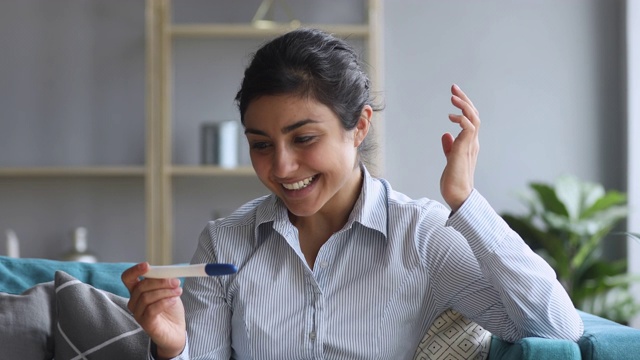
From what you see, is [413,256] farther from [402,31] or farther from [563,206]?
[402,31]

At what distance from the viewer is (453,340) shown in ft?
5.97

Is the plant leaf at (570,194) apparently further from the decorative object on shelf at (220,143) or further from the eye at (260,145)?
the eye at (260,145)

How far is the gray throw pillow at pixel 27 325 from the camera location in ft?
6.29

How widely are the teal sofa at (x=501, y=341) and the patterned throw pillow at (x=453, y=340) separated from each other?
0.09 ft

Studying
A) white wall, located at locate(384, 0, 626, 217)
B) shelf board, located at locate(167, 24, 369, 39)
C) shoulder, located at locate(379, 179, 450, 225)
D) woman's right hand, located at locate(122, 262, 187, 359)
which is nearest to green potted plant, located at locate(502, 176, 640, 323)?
white wall, located at locate(384, 0, 626, 217)

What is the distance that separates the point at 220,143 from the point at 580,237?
160 centimetres

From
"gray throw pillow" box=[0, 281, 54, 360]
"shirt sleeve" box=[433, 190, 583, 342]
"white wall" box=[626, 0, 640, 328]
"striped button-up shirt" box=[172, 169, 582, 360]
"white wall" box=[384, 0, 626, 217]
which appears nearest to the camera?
"shirt sleeve" box=[433, 190, 583, 342]

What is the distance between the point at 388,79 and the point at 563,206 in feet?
3.27

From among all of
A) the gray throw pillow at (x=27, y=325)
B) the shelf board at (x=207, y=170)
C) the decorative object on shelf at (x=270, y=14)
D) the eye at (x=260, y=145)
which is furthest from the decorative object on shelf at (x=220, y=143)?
the eye at (x=260, y=145)

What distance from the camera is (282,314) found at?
5.93 ft

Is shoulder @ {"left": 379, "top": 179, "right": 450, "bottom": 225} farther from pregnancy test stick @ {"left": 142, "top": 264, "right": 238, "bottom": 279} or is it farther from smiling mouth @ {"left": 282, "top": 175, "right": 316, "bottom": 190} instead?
pregnancy test stick @ {"left": 142, "top": 264, "right": 238, "bottom": 279}

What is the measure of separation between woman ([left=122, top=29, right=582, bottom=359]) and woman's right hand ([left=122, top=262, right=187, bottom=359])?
35 millimetres

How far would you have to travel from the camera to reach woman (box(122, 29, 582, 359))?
5.51 ft

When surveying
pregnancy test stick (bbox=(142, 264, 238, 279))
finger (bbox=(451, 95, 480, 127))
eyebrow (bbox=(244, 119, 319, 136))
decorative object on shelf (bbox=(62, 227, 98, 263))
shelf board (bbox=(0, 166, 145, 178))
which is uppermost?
finger (bbox=(451, 95, 480, 127))
